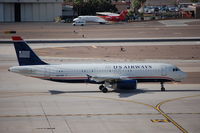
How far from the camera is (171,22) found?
157000mm

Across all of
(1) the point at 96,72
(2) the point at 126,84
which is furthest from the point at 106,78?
(2) the point at 126,84

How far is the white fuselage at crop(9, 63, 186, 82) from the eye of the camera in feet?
180

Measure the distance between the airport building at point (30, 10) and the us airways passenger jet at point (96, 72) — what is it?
109399 mm

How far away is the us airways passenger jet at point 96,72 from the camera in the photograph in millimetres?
Result: 54969

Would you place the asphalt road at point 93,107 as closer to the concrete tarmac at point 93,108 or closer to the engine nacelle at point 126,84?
the concrete tarmac at point 93,108

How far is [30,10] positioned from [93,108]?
12395 centimetres

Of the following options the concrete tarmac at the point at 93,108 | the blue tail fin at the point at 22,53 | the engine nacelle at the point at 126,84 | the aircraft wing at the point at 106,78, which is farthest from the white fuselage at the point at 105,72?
the concrete tarmac at the point at 93,108

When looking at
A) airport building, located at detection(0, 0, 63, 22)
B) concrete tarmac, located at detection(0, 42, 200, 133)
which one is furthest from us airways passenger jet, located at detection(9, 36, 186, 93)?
airport building, located at detection(0, 0, 63, 22)

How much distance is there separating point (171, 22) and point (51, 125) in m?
120

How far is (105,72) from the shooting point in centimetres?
5569

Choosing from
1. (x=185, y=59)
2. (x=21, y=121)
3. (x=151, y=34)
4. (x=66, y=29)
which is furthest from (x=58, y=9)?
(x=21, y=121)

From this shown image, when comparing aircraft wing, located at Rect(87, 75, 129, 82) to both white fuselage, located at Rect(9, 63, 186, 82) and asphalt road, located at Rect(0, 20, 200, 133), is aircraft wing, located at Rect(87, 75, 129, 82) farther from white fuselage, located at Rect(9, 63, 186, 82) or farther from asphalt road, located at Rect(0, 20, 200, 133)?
asphalt road, located at Rect(0, 20, 200, 133)

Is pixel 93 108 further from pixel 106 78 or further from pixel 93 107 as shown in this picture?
pixel 106 78

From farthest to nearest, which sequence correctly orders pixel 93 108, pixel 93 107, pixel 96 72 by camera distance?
1. pixel 96 72
2. pixel 93 107
3. pixel 93 108
